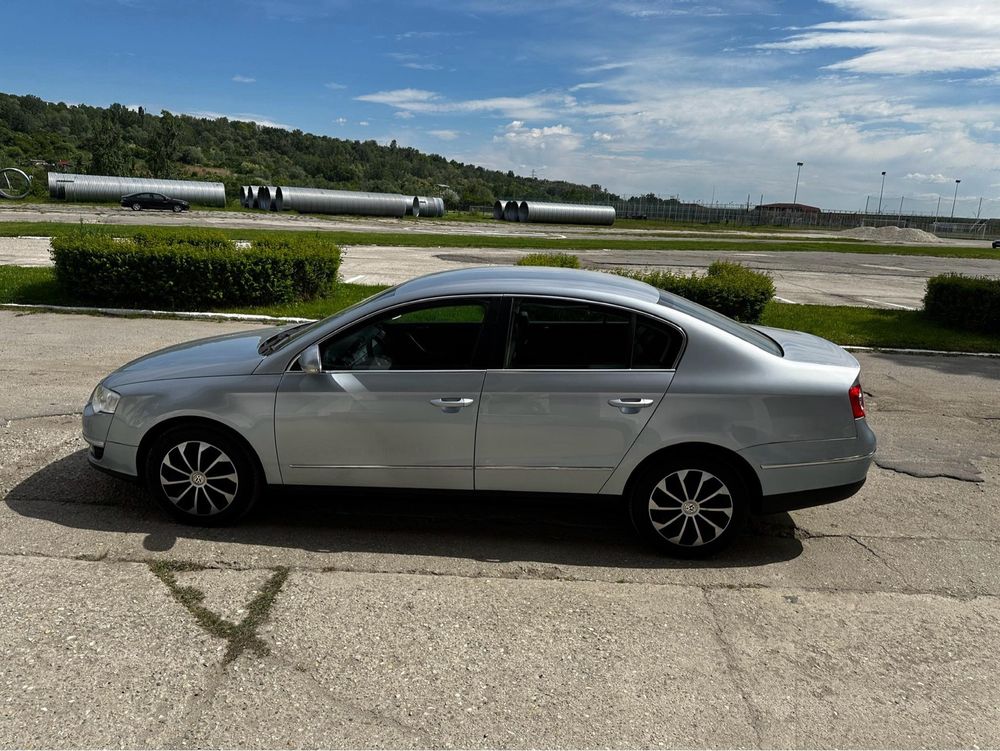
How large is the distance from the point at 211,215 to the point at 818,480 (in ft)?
153

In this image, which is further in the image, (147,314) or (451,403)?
(147,314)

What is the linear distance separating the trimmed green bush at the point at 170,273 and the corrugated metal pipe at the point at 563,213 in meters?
54.9

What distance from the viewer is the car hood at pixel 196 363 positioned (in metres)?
4.54

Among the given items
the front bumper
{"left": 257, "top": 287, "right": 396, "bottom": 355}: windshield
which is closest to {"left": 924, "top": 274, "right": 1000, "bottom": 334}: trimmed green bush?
{"left": 257, "top": 287, "right": 396, "bottom": 355}: windshield

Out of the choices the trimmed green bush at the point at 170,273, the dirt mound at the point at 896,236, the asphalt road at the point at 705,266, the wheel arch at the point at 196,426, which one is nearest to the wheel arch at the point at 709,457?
the wheel arch at the point at 196,426

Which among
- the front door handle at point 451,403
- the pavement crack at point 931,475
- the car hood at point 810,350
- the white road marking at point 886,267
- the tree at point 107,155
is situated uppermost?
the tree at point 107,155

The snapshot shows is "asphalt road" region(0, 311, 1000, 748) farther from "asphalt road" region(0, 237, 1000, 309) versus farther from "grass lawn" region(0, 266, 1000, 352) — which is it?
"asphalt road" region(0, 237, 1000, 309)

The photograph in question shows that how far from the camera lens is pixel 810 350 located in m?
4.89

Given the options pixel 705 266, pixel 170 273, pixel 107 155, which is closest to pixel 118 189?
pixel 107 155

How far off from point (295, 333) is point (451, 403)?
4.45ft

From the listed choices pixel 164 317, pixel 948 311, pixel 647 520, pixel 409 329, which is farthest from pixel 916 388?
pixel 164 317

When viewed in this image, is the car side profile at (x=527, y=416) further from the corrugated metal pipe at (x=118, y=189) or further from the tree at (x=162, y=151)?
the tree at (x=162, y=151)

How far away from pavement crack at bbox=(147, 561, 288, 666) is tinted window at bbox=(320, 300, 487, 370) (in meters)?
1.26

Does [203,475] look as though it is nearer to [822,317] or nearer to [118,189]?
[822,317]
